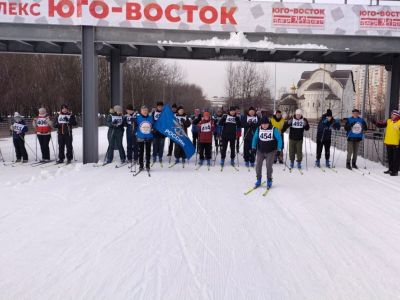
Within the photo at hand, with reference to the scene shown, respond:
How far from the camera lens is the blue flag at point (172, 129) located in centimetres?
1113

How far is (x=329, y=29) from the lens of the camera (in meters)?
11.2

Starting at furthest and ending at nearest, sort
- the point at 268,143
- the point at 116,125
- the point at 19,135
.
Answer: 1. the point at 19,135
2. the point at 116,125
3. the point at 268,143

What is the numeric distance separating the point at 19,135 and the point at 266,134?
8133 mm

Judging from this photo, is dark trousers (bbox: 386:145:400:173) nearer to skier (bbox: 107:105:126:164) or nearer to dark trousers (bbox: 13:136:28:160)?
skier (bbox: 107:105:126:164)

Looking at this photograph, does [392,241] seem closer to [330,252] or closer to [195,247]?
[330,252]

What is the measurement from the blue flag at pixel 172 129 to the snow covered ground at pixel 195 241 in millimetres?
2483

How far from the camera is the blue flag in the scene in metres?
11.1

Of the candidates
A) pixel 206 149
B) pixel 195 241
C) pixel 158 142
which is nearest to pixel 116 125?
pixel 158 142

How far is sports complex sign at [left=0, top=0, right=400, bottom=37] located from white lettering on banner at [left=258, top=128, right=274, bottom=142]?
13.3ft

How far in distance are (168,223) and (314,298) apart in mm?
2770

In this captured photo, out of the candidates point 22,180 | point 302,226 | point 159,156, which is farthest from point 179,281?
point 159,156

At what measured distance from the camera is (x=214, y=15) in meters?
11.1

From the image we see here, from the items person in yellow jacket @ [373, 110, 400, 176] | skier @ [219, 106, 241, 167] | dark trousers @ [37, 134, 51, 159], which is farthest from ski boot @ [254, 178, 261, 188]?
dark trousers @ [37, 134, 51, 159]

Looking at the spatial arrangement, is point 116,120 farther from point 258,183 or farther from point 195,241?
point 195,241
